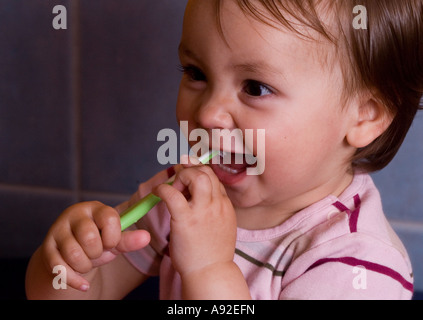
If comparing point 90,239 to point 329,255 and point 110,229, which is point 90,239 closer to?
point 110,229

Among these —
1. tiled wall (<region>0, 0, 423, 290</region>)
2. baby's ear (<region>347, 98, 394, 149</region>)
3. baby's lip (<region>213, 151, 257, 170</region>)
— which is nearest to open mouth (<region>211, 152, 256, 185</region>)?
baby's lip (<region>213, 151, 257, 170</region>)

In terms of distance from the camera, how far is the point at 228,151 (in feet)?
1.53

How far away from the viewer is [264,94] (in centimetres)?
45

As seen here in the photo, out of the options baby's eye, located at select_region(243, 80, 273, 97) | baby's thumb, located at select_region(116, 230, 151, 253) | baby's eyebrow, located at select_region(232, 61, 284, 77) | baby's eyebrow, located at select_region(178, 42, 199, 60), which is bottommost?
baby's thumb, located at select_region(116, 230, 151, 253)

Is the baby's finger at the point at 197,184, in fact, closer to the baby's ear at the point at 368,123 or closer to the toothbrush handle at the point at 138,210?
the toothbrush handle at the point at 138,210

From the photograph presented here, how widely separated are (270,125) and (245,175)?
0.06 metres

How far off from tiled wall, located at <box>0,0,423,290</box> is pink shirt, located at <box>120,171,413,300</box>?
0.21m

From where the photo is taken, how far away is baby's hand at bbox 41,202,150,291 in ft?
1.42

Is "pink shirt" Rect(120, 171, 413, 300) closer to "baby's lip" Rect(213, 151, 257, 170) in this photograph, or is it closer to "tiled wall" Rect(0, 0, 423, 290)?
"baby's lip" Rect(213, 151, 257, 170)

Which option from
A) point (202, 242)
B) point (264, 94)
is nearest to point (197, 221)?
point (202, 242)

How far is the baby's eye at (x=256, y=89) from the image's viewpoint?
1.48ft

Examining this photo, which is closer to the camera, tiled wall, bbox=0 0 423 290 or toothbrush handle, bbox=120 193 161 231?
toothbrush handle, bbox=120 193 161 231

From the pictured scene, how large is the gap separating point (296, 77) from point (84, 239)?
0.22 metres

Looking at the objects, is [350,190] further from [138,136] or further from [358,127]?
[138,136]
